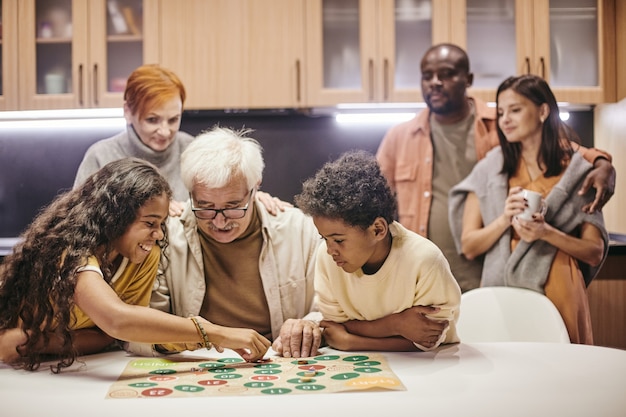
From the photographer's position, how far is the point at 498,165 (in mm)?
2938

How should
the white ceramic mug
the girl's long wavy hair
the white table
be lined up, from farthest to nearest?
1. the girl's long wavy hair
2. the white ceramic mug
3. the white table

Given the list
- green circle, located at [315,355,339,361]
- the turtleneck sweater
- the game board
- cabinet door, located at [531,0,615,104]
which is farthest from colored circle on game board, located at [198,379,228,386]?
cabinet door, located at [531,0,615,104]

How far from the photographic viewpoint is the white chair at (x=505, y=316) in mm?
2395

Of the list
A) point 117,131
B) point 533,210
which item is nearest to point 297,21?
point 117,131

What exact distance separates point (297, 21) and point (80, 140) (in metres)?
1.44

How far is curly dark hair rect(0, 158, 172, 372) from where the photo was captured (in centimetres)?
158

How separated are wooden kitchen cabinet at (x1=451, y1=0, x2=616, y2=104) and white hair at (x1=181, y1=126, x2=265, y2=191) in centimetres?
185

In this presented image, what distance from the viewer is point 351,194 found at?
5.66 ft

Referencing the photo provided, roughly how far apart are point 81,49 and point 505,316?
254cm

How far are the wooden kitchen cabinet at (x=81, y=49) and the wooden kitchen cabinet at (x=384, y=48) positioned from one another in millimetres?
841

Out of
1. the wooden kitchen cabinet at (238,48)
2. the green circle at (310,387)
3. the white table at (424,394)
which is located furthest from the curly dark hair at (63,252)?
the wooden kitchen cabinet at (238,48)

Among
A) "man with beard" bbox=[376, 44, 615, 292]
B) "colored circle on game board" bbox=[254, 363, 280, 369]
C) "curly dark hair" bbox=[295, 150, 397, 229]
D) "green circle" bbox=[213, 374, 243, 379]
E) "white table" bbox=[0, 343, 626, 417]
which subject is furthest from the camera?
"man with beard" bbox=[376, 44, 615, 292]

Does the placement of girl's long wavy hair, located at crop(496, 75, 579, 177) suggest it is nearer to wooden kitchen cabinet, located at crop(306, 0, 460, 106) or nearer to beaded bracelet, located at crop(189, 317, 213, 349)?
wooden kitchen cabinet, located at crop(306, 0, 460, 106)

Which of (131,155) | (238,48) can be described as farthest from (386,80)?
(131,155)
